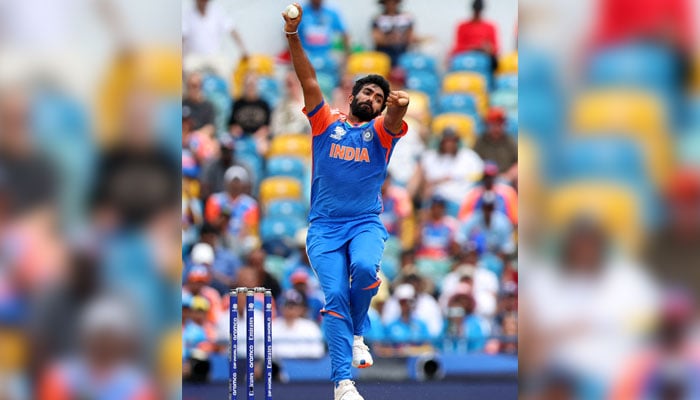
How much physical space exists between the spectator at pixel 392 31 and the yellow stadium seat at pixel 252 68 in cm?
163

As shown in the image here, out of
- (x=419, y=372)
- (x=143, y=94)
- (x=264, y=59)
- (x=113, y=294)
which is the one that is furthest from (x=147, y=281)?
(x=264, y=59)

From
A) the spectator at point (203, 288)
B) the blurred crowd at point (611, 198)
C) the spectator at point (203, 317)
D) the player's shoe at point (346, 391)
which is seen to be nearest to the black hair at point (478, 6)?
the spectator at point (203, 288)

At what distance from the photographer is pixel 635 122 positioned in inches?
105

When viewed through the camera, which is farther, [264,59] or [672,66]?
[264,59]

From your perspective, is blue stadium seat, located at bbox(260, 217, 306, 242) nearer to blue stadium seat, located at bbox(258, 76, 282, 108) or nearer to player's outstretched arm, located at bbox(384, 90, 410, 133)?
blue stadium seat, located at bbox(258, 76, 282, 108)

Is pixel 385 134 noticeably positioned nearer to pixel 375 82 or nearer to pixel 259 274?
pixel 375 82

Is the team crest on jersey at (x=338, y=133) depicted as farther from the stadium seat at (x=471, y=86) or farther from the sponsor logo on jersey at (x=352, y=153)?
the stadium seat at (x=471, y=86)

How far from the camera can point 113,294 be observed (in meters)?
2.98

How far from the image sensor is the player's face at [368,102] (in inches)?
310

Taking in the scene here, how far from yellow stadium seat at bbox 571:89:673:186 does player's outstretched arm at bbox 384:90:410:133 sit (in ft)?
14.3

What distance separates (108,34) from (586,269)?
4.95ft

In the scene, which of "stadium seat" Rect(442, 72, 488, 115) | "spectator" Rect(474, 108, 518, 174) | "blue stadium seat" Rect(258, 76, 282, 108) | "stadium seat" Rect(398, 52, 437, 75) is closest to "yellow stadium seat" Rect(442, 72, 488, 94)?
"stadium seat" Rect(442, 72, 488, 115)

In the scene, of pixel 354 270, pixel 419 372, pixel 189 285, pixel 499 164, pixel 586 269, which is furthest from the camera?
pixel 499 164

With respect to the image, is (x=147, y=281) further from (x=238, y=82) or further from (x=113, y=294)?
(x=238, y=82)
